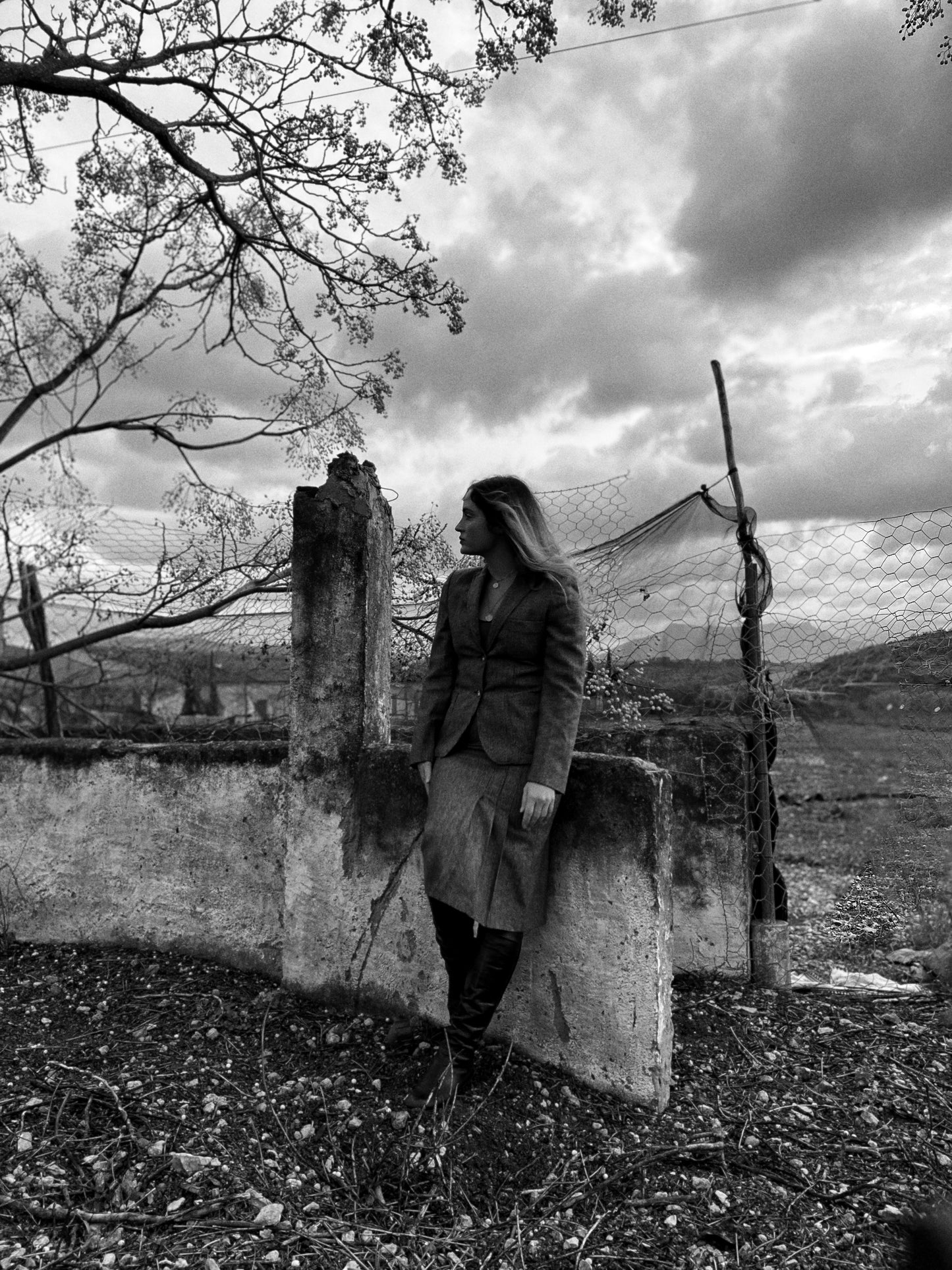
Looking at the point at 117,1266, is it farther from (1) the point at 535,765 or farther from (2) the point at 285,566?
(2) the point at 285,566

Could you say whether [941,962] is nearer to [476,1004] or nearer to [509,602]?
[476,1004]

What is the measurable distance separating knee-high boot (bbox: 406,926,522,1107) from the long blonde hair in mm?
1178

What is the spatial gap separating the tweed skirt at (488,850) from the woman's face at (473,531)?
2.29ft

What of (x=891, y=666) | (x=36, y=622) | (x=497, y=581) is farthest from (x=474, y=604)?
(x=36, y=622)

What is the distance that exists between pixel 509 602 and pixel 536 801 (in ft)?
2.21

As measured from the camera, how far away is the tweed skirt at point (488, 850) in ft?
9.96

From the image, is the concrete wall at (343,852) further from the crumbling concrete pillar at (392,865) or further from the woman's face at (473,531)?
the woman's face at (473,531)

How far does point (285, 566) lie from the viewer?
7.55m

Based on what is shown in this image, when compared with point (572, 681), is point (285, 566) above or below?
above

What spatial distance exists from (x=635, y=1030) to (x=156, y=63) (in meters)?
7.93

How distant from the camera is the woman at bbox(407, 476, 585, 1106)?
3035 mm

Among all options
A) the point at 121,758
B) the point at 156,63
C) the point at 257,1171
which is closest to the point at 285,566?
the point at 121,758

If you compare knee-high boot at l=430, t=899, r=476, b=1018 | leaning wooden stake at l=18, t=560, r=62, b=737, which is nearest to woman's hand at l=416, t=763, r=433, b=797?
knee-high boot at l=430, t=899, r=476, b=1018

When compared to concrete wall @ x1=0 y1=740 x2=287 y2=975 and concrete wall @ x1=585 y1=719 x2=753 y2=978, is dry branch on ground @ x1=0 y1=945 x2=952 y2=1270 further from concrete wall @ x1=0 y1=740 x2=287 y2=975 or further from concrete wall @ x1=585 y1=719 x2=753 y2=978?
concrete wall @ x1=0 y1=740 x2=287 y2=975
